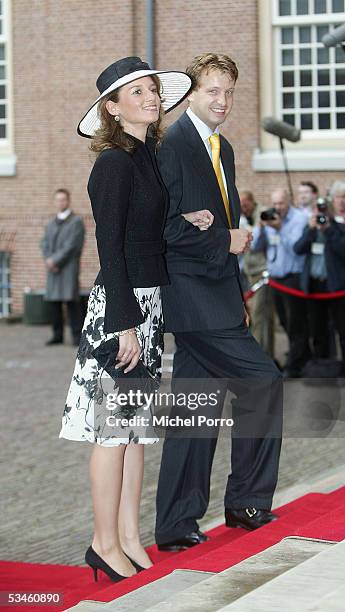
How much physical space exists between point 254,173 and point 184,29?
24.0 feet

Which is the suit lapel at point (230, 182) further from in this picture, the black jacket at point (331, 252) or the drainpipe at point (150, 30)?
the black jacket at point (331, 252)

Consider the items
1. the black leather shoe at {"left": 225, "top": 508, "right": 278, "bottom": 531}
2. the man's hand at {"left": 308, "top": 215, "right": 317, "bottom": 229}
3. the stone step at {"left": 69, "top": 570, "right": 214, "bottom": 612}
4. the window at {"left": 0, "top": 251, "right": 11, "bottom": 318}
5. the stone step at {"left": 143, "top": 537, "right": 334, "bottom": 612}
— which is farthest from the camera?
the window at {"left": 0, "top": 251, "right": 11, "bottom": 318}

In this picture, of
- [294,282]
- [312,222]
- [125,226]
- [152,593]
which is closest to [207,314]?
[125,226]

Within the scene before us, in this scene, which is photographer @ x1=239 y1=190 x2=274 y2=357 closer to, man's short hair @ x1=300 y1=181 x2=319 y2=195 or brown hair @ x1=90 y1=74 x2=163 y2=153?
man's short hair @ x1=300 y1=181 x2=319 y2=195

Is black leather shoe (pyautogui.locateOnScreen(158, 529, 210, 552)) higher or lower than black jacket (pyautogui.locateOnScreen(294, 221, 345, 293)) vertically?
lower

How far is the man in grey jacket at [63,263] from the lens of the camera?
15.9 m

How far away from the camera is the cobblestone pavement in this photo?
6.41 m

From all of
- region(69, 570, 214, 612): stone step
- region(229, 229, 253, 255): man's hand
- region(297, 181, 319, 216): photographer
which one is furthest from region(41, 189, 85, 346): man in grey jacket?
region(69, 570, 214, 612): stone step

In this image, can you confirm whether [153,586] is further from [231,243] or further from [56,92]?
[56,92]

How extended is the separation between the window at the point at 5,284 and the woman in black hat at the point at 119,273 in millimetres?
14699

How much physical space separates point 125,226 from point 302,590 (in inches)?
61.9

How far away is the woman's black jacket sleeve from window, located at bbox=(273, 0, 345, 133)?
263 cm

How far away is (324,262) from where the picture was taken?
38.6 ft

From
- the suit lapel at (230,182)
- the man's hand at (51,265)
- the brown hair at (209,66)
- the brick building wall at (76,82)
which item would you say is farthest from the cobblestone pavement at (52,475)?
the man's hand at (51,265)
